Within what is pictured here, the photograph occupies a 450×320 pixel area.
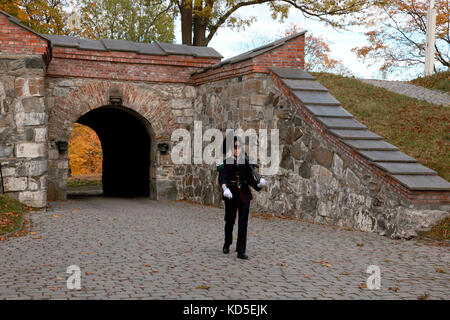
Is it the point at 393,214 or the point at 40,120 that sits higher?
the point at 40,120

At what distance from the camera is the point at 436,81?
773 inches

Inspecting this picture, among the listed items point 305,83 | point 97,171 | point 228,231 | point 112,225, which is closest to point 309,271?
point 228,231

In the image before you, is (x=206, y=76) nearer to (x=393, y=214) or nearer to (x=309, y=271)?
(x=393, y=214)

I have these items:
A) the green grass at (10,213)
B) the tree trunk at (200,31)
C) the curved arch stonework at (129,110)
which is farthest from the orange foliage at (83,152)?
the green grass at (10,213)

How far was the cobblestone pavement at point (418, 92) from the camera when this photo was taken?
53.1 feet

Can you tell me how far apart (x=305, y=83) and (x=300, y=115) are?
1.02m

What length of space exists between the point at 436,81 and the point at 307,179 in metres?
11.6

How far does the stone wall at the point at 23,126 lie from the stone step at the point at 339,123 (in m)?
6.23

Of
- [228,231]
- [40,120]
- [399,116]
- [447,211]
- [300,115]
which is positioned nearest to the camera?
[228,231]

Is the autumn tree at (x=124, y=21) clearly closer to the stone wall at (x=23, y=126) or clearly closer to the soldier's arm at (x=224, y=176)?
the stone wall at (x=23, y=126)

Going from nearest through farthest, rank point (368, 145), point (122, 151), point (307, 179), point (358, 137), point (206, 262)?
1. point (206, 262)
2. point (368, 145)
3. point (358, 137)
4. point (307, 179)
5. point (122, 151)

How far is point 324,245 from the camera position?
7918 millimetres

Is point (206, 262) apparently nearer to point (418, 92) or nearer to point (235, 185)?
point (235, 185)

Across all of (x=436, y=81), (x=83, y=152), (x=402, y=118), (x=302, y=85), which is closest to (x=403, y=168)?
(x=302, y=85)
